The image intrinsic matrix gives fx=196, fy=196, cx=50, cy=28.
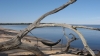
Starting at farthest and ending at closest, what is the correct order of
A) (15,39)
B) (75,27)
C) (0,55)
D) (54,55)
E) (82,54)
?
(82,54) < (54,55) < (0,55) < (15,39) < (75,27)

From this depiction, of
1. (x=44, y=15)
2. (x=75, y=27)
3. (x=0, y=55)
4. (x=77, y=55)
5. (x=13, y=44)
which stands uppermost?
(x=44, y=15)

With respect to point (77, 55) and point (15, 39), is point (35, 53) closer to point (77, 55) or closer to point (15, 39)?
point (15, 39)

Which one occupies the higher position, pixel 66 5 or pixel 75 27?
pixel 66 5

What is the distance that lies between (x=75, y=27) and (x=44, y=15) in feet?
4.77

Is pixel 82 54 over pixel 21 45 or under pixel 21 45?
under

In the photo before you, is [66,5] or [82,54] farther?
[82,54]

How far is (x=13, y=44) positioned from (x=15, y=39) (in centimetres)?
22

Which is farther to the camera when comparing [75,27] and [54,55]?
[54,55]

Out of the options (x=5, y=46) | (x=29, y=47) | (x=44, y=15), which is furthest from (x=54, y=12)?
(x=5, y=46)

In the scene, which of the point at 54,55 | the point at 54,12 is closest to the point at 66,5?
the point at 54,12

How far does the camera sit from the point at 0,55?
859 cm

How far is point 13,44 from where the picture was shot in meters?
7.88

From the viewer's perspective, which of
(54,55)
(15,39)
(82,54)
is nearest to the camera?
(15,39)

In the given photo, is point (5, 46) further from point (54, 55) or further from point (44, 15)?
point (54, 55)
